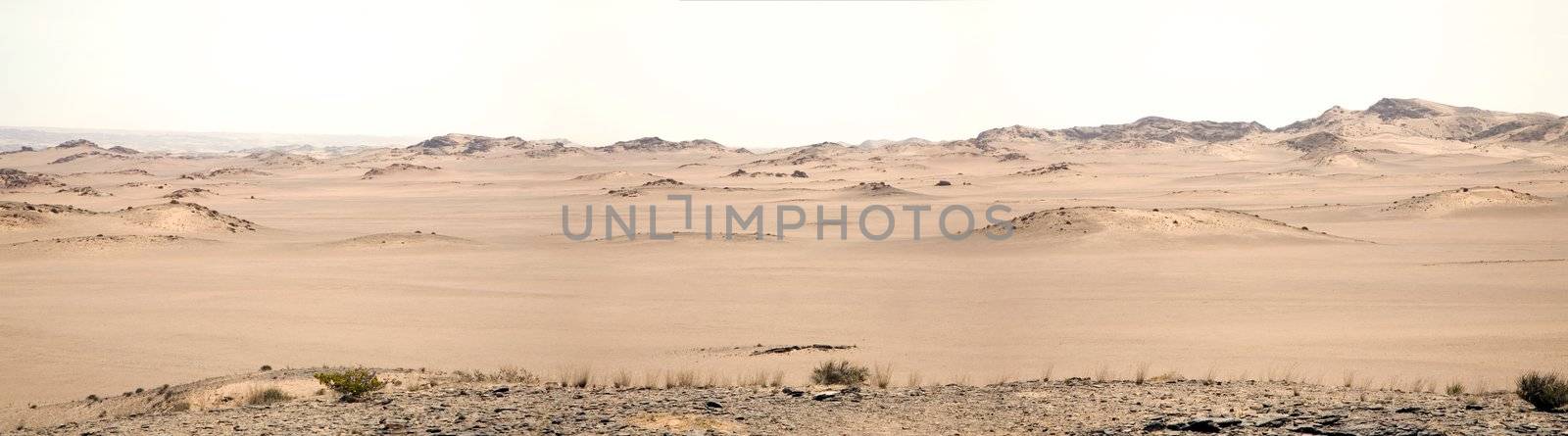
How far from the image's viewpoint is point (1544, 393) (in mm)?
7938

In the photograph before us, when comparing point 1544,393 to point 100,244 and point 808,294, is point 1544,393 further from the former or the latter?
point 100,244

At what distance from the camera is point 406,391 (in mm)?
9945

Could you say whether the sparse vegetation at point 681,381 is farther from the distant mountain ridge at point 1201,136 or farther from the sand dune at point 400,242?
the distant mountain ridge at point 1201,136

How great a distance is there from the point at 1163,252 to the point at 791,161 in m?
81.3

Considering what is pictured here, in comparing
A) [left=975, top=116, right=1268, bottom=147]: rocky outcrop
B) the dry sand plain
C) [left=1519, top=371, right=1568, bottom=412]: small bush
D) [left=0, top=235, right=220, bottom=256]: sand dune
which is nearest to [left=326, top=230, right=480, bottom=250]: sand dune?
the dry sand plain

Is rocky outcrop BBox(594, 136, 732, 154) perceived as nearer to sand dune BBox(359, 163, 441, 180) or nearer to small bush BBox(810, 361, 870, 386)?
sand dune BBox(359, 163, 441, 180)

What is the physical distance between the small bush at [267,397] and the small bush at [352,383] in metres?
0.42

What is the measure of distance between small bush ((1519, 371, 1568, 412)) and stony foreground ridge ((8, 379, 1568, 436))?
0.50 ft

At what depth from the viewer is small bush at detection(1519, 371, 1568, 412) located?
25.9 feet

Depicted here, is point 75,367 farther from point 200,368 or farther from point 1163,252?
point 1163,252

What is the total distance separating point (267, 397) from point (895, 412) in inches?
226

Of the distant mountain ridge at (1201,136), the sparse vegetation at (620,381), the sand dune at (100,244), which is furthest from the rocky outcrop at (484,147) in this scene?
the sparse vegetation at (620,381)

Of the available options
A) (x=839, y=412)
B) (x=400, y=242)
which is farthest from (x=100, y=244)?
(x=839, y=412)

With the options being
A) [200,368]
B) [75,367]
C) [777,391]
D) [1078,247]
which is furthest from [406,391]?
[1078,247]
